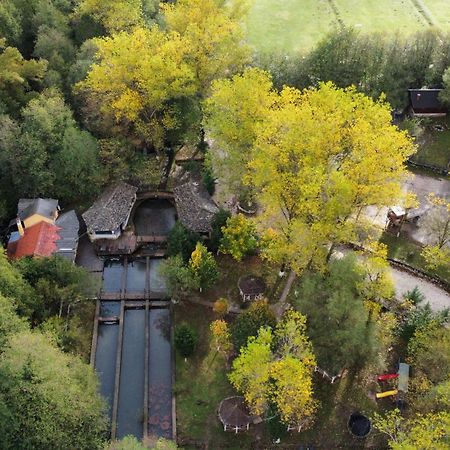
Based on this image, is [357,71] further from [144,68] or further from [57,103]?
[57,103]

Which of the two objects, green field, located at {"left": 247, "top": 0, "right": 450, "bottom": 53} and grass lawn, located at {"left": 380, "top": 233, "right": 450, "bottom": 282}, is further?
green field, located at {"left": 247, "top": 0, "right": 450, "bottom": 53}

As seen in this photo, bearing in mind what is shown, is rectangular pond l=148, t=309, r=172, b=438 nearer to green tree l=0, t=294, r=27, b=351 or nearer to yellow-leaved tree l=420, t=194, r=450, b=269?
green tree l=0, t=294, r=27, b=351

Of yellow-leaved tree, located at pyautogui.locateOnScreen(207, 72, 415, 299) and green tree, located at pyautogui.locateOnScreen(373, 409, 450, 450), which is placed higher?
yellow-leaved tree, located at pyautogui.locateOnScreen(207, 72, 415, 299)

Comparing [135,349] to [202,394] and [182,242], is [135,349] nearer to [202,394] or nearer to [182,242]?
[202,394]

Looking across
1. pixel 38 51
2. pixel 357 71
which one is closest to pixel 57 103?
pixel 38 51

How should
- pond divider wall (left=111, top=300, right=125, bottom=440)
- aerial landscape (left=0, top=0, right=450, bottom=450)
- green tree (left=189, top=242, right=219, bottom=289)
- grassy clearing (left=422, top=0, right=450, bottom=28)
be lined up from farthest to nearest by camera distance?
grassy clearing (left=422, top=0, right=450, bottom=28) < green tree (left=189, top=242, right=219, bottom=289) < pond divider wall (left=111, top=300, right=125, bottom=440) < aerial landscape (left=0, top=0, right=450, bottom=450)

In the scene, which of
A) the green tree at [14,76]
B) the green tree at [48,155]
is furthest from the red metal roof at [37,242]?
the green tree at [14,76]

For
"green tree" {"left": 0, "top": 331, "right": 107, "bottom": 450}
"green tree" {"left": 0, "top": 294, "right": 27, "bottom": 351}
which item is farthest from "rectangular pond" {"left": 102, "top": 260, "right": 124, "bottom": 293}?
"green tree" {"left": 0, "top": 331, "right": 107, "bottom": 450}
